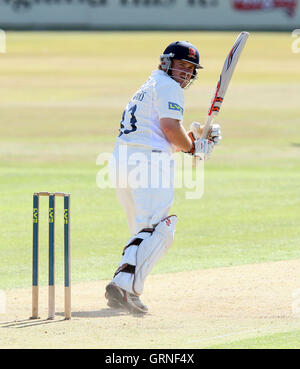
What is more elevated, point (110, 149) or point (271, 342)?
point (110, 149)

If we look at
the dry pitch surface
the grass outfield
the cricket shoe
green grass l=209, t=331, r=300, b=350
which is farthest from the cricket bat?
green grass l=209, t=331, r=300, b=350

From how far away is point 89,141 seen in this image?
765 inches

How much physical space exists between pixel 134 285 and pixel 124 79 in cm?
2449

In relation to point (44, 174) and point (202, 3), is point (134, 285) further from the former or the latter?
point (202, 3)

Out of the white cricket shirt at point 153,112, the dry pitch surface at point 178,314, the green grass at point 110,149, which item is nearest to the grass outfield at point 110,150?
the green grass at point 110,149

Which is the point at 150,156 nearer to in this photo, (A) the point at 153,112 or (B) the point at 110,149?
(A) the point at 153,112

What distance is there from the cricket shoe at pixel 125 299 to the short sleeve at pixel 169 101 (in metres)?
1.31

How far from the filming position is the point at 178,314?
6.55 m

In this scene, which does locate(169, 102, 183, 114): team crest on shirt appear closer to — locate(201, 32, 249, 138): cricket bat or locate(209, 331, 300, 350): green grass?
locate(201, 32, 249, 138): cricket bat

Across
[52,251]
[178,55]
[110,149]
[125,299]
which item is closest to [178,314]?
[125,299]

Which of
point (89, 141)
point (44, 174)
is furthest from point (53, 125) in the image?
point (44, 174)

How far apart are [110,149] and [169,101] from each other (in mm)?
11323

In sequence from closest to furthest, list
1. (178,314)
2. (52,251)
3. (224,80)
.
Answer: (52,251) → (178,314) → (224,80)

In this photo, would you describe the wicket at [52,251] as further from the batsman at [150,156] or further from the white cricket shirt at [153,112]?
the white cricket shirt at [153,112]
